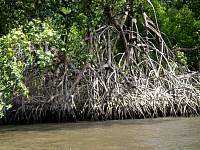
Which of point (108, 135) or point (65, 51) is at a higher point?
point (65, 51)

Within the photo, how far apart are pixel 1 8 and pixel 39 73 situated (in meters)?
2.06

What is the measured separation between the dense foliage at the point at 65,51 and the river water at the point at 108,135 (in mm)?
602

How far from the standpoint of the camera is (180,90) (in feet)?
40.2

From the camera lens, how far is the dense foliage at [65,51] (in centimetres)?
952

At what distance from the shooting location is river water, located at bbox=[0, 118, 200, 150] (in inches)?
314

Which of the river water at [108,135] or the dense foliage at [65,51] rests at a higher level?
the dense foliage at [65,51]

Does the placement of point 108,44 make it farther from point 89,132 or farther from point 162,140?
point 162,140

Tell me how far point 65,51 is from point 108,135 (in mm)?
2651

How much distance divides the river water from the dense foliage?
1.97 feet

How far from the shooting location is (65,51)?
11195 mm

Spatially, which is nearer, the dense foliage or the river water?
the river water

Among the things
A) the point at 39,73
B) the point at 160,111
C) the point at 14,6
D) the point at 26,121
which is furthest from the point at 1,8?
the point at 160,111

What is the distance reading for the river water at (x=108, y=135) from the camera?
7.98 meters

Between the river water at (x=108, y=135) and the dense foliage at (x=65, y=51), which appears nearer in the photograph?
the river water at (x=108, y=135)
